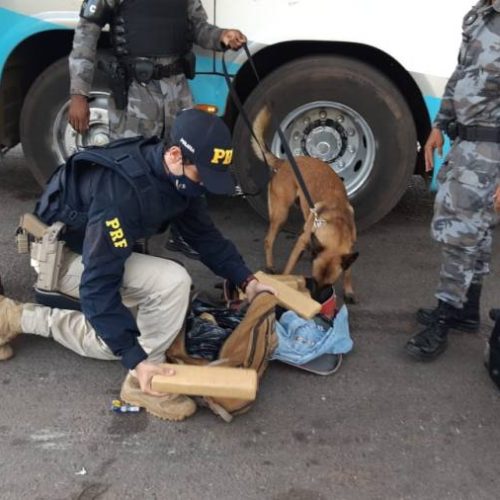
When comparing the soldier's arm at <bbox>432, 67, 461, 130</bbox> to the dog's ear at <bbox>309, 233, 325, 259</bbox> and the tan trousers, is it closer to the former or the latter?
the dog's ear at <bbox>309, 233, 325, 259</bbox>

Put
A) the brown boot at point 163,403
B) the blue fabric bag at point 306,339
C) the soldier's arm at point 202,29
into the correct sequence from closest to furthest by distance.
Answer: the brown boot at point 163,403 → the blue fabric bag at point 306,339 → the soldier's arm at point 202,29

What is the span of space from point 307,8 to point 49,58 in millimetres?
1737

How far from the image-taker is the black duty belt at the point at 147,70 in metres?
3.21

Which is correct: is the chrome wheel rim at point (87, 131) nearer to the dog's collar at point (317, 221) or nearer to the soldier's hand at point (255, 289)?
the dog's collar at point (317, 221)

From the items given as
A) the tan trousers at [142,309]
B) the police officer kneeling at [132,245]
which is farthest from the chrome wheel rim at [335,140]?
the tan trousers at [142,309]

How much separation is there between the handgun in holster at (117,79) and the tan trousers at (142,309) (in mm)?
1100

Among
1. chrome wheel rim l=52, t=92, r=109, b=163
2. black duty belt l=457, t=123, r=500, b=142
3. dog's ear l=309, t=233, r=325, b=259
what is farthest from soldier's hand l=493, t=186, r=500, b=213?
chrome wheel rim l=52, t=92, r=109, b=163

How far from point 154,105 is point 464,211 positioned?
1.68 meters

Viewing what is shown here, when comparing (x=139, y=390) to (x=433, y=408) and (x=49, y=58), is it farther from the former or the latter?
(x=49, y=58)

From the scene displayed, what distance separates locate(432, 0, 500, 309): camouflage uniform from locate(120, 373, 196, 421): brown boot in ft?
4.35

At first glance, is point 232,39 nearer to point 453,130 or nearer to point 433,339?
point 453,130

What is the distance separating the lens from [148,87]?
3.29m

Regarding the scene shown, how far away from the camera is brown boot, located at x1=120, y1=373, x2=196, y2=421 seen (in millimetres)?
2406

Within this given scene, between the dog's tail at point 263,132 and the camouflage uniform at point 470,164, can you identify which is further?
the dog's tail at point 263,132
